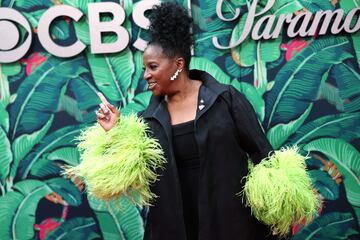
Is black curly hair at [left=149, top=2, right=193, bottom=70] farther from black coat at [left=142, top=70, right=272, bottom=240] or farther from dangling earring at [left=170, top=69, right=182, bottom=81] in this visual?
black coat at [left=142, top=70, right=272, bottom=240]

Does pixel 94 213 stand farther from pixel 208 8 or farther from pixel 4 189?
pixel 208 8

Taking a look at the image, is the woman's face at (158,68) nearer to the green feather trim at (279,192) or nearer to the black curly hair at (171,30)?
the black curly hair at (171,30)

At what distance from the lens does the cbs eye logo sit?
10.7 feet

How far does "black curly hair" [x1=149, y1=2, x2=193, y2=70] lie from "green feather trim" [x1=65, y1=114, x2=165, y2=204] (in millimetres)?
354

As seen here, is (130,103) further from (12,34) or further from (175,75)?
(175,75)

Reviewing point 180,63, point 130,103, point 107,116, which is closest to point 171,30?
point 180,63

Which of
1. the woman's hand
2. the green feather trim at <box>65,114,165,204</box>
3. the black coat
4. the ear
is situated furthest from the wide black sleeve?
the woman's hand

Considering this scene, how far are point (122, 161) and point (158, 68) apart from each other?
1.41 feet

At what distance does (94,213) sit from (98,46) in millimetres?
1152

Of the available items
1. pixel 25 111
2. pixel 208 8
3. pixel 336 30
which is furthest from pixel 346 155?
pixel 25 111

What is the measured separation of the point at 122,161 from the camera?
210 centimetres

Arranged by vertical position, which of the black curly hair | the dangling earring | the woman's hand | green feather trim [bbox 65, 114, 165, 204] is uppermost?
the black curly hair

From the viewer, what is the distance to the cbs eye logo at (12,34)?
3.27m

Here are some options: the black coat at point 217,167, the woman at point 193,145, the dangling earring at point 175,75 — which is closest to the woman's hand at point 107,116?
the woman at point 193,145
